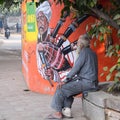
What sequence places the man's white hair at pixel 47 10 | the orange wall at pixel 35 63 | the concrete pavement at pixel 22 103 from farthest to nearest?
the man's white hair at pixel 47 10 → the orange wall at pixel 35 63 → the concrete pavement at pixel 22 103

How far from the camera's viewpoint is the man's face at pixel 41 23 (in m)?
8.67

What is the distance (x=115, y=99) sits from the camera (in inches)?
225

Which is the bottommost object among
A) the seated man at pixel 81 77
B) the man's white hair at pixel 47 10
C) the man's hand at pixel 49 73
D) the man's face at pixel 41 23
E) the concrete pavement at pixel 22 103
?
the concrete pavement at pixel 22 103

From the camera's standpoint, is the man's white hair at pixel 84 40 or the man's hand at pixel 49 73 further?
the man's hand at pixel 49 73

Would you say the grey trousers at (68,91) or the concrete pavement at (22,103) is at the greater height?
the grey trousers at (68,91)

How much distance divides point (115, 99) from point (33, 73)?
3834 millimetres

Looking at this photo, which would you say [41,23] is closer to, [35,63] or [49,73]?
[35,63]

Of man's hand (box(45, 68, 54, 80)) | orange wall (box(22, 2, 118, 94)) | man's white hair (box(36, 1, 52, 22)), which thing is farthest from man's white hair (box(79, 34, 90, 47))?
man's hand (box(45, 68, 54, 80))

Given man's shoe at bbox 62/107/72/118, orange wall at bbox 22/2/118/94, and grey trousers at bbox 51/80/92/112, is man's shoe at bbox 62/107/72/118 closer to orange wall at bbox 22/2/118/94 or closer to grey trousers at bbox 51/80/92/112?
grey trousers at bbox 51/80/92/112

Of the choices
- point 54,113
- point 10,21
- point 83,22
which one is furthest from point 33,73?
point 10,21

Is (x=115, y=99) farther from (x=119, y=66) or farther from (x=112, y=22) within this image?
(x=112, y=22)

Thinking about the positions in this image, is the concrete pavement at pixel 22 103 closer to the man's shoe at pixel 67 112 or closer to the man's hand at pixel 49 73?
the man's shoe at pixel 67 112

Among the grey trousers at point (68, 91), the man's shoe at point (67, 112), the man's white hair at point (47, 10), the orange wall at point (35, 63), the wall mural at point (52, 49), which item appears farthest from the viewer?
the man's white hair at point (47, 10)

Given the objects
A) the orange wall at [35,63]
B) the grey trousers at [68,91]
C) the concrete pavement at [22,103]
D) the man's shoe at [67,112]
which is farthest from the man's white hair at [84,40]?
the orange wall at [35,63]
